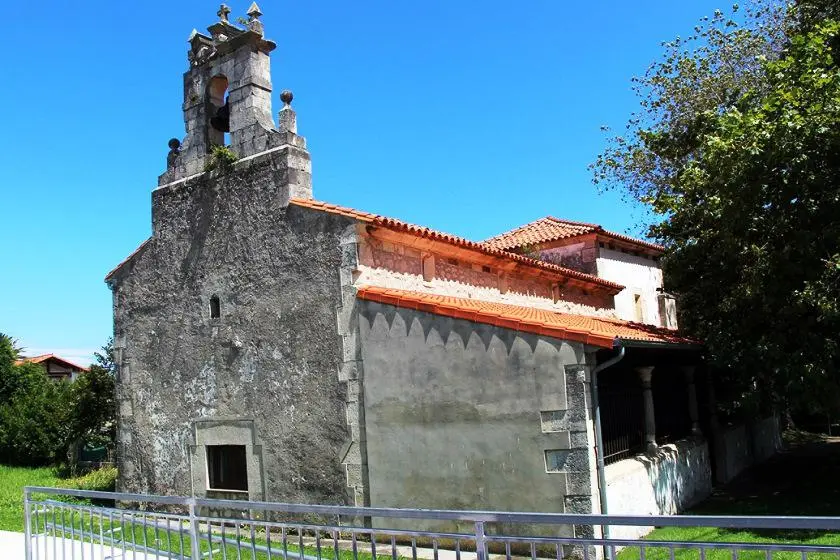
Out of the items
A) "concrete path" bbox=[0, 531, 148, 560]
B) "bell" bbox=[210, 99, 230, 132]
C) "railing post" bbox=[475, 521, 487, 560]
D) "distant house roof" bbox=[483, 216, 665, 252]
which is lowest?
"concrete path" bbox=[0, 531, 148, 560]

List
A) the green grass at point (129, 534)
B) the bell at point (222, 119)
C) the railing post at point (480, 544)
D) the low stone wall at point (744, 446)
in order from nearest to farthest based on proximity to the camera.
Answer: the railing post at point (480, 544), the green grass at point (129, 534), the bell at point (222, 119), the low stone wall at point (744, 446)

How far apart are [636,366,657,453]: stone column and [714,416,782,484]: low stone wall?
3.82 metres

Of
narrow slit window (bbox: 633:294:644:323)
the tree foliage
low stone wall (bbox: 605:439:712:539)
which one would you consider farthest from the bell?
narrow slit window (bbox: 633:294:644:323)

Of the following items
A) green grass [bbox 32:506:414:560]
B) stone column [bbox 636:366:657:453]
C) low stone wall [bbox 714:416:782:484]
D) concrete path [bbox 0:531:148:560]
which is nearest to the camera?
green grass [bbox 32:506:414:560]

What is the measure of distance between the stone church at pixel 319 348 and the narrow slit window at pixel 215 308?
48mm

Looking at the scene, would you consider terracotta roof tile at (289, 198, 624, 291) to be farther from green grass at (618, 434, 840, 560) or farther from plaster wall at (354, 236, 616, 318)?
green grass at (618, 434, 840, 560)

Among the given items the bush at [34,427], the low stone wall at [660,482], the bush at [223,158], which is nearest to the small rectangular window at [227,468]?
the bush at [223,158]

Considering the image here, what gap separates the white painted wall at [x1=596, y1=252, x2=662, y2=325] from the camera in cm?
1809

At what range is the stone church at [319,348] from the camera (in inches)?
336

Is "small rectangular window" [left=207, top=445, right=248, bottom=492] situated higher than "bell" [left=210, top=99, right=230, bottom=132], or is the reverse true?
"bell" [left=210, top=99, right=230, bottom=132]

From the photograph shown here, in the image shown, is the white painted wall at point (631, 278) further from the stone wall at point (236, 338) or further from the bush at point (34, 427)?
the bush at point (34, 427)

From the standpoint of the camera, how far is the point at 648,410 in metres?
11.1

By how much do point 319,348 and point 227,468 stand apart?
2.90m

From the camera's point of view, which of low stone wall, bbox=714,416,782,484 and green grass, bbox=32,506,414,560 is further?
low stone wall, bbox=714,416,782,484
